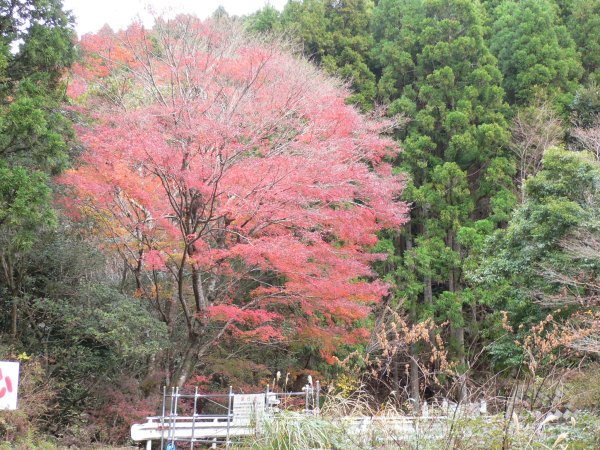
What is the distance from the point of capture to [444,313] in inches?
712

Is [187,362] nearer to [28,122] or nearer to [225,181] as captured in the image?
[225,181]

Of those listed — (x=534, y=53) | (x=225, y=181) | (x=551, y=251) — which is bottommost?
(x=551, y=251)

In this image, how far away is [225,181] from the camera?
36.0 feet

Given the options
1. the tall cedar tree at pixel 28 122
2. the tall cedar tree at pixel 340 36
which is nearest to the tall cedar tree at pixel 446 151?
the tall cedar tree at pixel 340 36

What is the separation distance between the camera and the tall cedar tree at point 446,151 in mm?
18375

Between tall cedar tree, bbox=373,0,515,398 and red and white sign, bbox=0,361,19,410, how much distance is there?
526 inches

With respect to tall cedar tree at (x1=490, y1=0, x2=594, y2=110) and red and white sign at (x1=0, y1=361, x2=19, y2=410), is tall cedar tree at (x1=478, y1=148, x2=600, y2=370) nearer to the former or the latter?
tall cedar tree at (x1=490, y1=0, x2=594, y2=110)

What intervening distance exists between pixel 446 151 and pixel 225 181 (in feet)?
35.3

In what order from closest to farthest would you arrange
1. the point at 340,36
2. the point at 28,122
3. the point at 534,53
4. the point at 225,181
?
the point at 28,122, the point at 225,181, the point at 534,53, the point at 340,36

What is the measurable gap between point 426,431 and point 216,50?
360 inches

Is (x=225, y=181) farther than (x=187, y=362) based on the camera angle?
No

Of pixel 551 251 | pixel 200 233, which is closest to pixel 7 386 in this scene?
pixel 200 233

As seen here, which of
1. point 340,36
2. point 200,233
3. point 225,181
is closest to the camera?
point 200,233

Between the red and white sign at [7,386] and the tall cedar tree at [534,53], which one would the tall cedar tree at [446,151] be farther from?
the red and white sign at [7,386]
